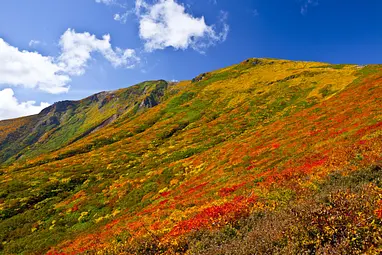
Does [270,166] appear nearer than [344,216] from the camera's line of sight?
No

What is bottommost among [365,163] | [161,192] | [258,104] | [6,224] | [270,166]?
[6,224]

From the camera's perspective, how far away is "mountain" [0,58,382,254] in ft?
30.7

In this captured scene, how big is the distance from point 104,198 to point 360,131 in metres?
42.3

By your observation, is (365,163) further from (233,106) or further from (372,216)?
(233,106)

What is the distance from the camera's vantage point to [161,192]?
40.3 metres

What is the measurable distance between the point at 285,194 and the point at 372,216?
786cm

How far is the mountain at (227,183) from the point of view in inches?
369

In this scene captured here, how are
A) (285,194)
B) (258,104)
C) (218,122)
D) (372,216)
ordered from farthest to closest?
1. (258,104)
2. (218,122)
3. (285,194)
4. (372,216)

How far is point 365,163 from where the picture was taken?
1593 centimetres

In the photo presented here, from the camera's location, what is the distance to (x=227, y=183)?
27156 mm

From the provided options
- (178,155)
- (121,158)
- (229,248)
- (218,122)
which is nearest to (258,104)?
(218,122)

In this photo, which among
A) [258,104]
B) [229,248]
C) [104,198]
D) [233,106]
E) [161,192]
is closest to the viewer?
[229,248]

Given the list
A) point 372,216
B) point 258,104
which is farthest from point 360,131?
point 258,104

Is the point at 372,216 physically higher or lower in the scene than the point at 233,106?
lower
